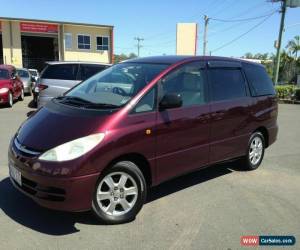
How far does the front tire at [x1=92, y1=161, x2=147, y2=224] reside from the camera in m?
3.92

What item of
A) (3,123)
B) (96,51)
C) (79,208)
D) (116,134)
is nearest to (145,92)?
(116,134)

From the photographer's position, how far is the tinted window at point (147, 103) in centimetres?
418

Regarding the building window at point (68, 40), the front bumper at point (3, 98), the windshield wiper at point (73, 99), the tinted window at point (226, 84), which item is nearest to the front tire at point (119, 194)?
the windshield wiper at point (73, 99)

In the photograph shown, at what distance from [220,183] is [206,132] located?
3.43 ft

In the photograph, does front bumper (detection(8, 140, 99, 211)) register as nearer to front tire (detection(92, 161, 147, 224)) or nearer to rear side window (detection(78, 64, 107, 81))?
front tire (detection(92, 161, 147, 224))

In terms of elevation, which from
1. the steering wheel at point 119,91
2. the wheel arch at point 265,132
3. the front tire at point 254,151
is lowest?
the front tire at point 254,151

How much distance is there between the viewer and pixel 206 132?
4.98 m

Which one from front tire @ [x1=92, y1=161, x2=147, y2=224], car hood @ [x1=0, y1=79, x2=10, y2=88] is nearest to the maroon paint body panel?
front tire @ [x1=92, y1=161, x2=147, y2=224]

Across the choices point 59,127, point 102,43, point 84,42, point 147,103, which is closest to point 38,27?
point 84,42

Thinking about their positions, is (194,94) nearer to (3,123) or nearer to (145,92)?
(145,92)

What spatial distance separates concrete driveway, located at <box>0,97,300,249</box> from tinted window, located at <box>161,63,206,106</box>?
1.32 metres

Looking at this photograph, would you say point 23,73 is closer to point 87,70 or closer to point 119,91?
point 87,70

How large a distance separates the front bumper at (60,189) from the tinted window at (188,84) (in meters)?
1.53

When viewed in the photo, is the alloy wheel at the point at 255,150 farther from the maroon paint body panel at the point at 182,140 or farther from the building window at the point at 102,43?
the building window at the point at 102,43
